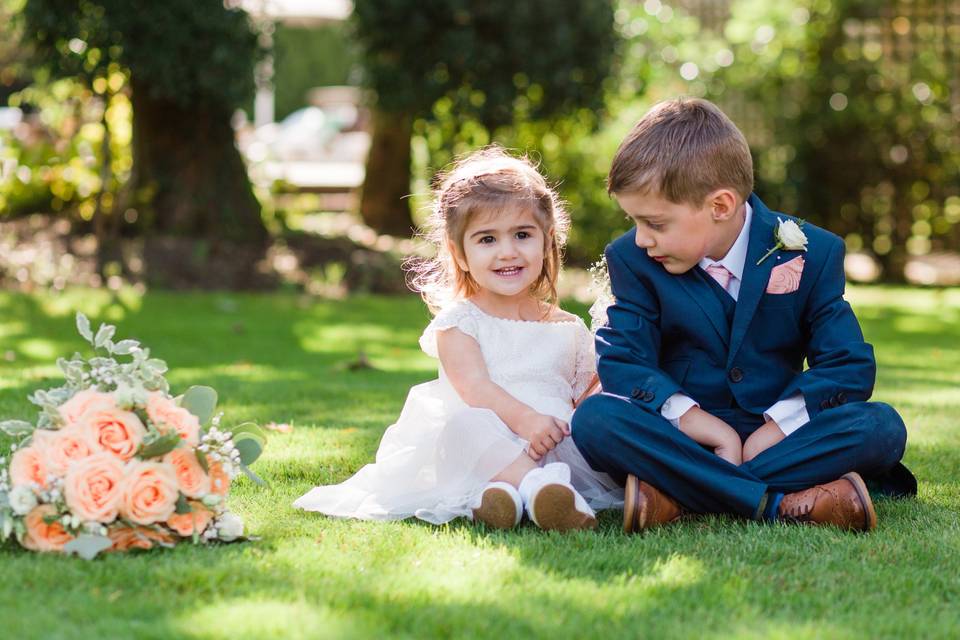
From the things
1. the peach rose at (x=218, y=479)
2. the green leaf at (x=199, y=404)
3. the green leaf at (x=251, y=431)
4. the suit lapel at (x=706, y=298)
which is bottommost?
the peach rose at (x=218, y=479)

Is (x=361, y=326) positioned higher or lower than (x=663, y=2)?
lower

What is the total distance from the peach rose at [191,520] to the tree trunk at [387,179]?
8257 mm

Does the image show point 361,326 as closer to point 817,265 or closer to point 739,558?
point 817,265

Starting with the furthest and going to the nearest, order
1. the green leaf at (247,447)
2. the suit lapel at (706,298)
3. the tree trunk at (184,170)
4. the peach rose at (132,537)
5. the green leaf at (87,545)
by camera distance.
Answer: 1. the tree trunk at (184,170)
2. the suit lapel at (706,298)
3. the green leaf at (247,447)
4. the peach rose at (132,537)
5. the green leaf at (87,545)

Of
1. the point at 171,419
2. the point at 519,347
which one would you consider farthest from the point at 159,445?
the point at 519,347

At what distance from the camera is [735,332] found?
10.8 ft

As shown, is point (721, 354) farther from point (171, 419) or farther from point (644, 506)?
point (171, 419)

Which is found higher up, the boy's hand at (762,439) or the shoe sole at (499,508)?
the boy's hand at (762,439)

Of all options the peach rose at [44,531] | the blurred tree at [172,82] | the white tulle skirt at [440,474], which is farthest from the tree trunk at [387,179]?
the peach rose at [44,531]

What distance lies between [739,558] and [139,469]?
130 cm

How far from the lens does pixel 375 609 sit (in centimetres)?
232

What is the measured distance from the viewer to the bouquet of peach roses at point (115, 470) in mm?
→ 2652

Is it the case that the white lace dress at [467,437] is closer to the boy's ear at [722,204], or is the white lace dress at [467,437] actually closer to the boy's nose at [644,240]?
the boy's nose at [644,240]

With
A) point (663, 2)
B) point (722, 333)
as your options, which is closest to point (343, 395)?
point (722, 333)
